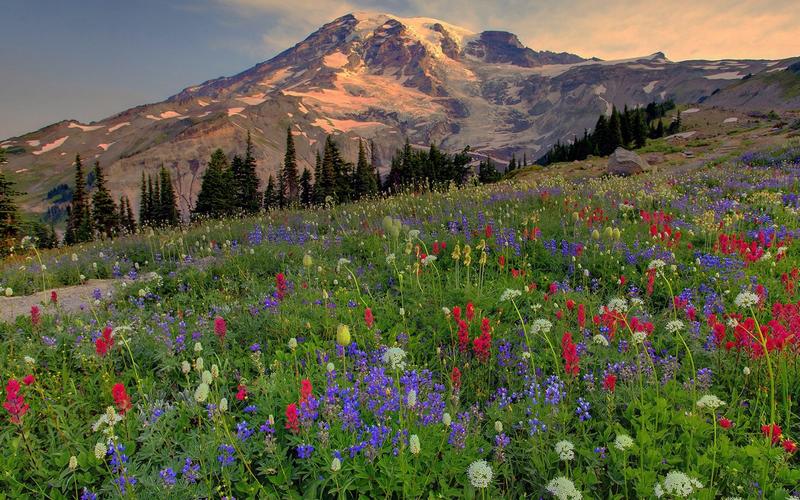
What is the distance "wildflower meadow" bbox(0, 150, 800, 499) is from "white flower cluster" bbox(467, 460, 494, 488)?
0.01m

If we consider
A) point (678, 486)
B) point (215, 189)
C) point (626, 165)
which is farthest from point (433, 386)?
point (215, 189)

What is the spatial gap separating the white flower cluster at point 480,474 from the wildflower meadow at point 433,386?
1 cm

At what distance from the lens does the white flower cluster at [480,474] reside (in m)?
2.68

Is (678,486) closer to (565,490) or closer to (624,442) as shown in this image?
(624,442)

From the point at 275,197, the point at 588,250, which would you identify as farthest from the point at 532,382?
the point at 275,197

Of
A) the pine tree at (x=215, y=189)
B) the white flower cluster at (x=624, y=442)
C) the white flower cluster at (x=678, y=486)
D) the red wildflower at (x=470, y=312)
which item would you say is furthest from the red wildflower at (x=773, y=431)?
the pine tree at (x=215, y=189)

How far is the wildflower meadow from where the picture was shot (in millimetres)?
2945

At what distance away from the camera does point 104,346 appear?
3830 millimetres

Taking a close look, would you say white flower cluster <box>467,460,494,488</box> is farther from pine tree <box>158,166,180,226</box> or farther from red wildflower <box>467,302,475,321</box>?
pine tree <box>158,166,180,226</box>

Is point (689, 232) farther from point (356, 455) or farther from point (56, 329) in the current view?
point (56, 329)

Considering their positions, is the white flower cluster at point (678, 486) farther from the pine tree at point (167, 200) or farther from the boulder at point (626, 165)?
the pine tree at point (167, 200)

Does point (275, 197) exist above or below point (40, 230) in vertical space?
above

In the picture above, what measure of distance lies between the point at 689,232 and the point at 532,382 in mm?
6745

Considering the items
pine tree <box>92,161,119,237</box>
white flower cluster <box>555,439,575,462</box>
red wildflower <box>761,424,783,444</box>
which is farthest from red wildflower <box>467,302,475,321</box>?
pine tree <box>92,161,119,237</box>
